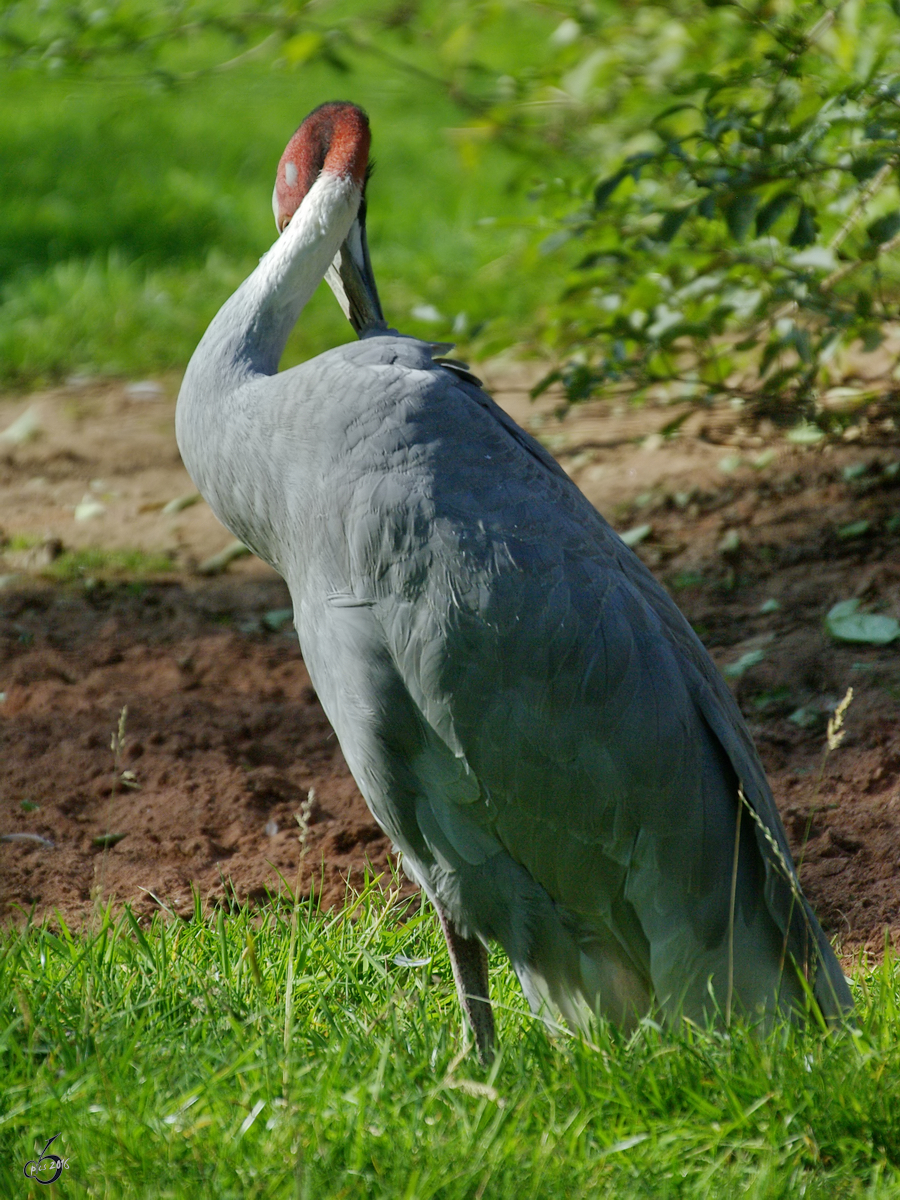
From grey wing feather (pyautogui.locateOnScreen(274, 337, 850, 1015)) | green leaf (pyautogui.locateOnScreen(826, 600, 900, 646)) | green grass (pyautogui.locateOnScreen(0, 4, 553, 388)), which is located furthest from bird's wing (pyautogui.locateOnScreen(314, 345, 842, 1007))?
green grass (pyautogui.locateOnScreen(0, 4, 553, 388))

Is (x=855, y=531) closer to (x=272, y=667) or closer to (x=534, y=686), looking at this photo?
(x=272, y=667)

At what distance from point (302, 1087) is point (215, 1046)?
0.25 meters

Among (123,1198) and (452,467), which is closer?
(123,1198)

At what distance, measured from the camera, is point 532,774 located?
8.45 ft

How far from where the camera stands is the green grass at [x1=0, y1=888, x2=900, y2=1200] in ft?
6.84

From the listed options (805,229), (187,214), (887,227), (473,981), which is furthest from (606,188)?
(187,214)

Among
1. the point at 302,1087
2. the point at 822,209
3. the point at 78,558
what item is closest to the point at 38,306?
the point at 78,558

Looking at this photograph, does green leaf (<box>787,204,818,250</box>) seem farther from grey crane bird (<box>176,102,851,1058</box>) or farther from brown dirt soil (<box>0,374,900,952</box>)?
grey crane bird (<box>176,102,851,1058</box>)

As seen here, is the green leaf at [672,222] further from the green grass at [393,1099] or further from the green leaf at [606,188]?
the green grass at [393,1099]

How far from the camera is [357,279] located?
321 centimetres

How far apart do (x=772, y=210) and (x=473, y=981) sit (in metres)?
2.25

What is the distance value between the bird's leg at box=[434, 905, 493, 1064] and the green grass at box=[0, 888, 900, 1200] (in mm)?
61

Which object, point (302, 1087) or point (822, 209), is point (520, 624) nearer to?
point (302, 1087)

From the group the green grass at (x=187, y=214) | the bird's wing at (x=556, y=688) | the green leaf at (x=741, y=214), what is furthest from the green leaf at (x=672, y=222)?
the bird's wing at (x=556, y=688)
